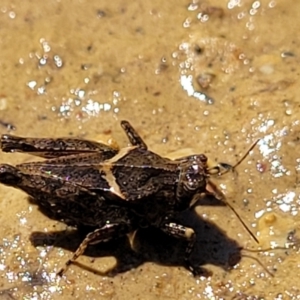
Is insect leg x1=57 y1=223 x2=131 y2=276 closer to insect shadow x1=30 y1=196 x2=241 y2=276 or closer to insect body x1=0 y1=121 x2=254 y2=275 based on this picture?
insect body x1=0 y1=121 x2=254 y2=275

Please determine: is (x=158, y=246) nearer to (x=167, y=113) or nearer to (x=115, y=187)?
(x=115, y=187)

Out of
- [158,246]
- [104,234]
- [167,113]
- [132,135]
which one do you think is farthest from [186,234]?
[167,113]

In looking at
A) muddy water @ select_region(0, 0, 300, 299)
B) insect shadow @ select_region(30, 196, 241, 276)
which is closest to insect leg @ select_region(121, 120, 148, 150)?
muddy water @ select_region(0, 0, 300, 299)

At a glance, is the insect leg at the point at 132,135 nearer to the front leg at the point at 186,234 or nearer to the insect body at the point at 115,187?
the insect body at the point at 115,187

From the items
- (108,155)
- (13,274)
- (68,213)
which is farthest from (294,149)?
(13,274)

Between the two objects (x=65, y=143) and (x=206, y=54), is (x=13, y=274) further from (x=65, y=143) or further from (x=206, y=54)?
(x=206, y=54)
